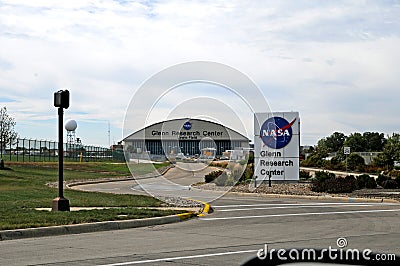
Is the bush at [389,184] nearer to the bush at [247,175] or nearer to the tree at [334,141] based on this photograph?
the bush at [247,175]

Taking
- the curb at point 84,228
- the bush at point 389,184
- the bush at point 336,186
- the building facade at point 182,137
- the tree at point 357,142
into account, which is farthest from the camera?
the tree at point 357,142

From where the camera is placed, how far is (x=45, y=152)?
225 feet

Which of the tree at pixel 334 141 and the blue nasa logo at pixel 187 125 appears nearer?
the blue nasa logo at pixel 187 125

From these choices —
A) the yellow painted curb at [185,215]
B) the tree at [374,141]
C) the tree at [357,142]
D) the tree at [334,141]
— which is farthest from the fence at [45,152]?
the tree at [334,141]

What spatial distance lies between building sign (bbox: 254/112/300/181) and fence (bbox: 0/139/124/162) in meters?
30.7

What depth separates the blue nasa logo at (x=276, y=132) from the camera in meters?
32.5

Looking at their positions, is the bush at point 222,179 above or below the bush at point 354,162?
below

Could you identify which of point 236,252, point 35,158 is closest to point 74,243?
point 236,252

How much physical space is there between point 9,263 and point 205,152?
16.9 metres

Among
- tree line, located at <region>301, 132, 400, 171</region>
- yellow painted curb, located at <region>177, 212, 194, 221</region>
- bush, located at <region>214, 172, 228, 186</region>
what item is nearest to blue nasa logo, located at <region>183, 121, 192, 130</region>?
yellow painted curb, located at <region>177, 212, 194, 221</region>

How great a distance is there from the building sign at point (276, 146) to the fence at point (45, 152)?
30689 millimetres

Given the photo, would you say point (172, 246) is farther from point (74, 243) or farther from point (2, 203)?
point (2, 203)

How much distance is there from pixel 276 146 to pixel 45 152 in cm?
4208

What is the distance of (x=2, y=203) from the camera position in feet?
63.9
